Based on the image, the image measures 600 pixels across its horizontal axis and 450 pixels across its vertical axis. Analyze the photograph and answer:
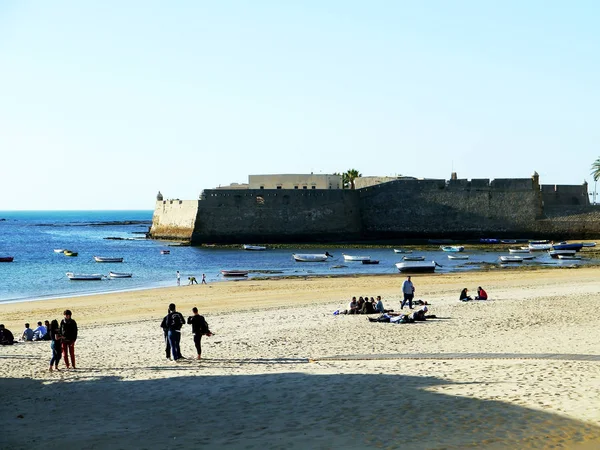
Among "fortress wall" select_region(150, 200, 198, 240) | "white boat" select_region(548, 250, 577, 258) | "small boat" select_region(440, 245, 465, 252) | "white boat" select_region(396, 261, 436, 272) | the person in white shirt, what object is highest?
"fortress wall" select_region(150, 200, 198, 240)

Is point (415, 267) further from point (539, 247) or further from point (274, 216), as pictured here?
point (274, 216)

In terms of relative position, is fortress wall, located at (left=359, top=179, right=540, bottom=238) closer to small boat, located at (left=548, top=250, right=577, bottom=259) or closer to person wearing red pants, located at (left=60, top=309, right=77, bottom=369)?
small boat, located at (left=548, top=250, right=577, bottom=259)

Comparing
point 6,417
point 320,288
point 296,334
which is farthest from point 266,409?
point 320,288

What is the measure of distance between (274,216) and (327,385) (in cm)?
6801

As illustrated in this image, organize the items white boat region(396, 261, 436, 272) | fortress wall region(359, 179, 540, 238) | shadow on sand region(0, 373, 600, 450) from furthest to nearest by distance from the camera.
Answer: fortress wall region(359, 179, 540, 238) < white boat region(396, 261, 436, 272) < shadow on sand region(0, 373, 600, 450)

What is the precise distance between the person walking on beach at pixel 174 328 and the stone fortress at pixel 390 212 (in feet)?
209

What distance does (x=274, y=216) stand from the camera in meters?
80.1

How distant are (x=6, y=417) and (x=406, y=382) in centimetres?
579

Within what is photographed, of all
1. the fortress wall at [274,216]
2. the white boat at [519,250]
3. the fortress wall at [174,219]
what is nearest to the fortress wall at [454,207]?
the fortress wall at [274,216]

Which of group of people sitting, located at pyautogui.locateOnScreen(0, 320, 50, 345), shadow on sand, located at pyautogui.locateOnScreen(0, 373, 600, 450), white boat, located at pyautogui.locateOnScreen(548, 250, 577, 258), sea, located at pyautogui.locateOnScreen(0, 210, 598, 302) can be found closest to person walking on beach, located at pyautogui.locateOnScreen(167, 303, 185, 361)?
shadow on sand, located at pyautogui.locateOnScreen(0, 373, 600, 450)

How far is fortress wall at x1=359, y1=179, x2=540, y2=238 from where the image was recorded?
78.1m

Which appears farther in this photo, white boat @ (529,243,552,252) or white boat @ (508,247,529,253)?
white boat @ (529,243,552,252)

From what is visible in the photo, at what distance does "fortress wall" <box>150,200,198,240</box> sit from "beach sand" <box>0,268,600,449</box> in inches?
2308

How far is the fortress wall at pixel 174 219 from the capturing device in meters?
83.1
